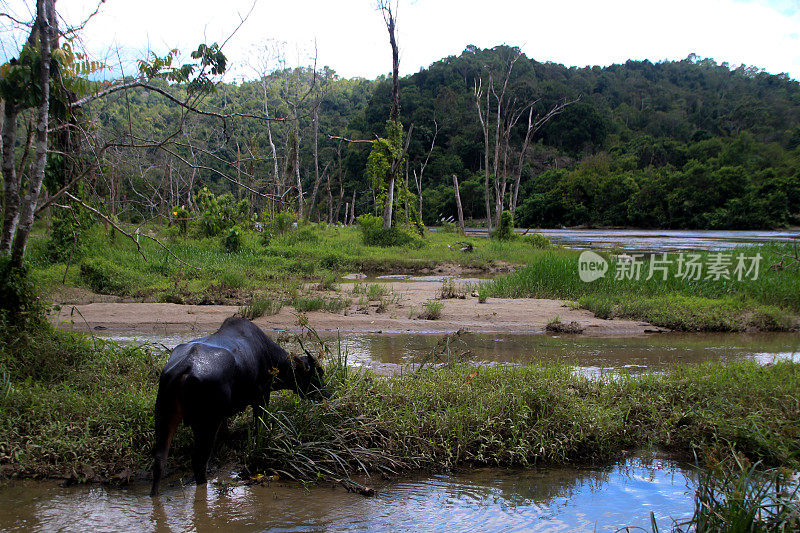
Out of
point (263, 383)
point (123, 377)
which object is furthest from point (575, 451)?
point (123, 377)

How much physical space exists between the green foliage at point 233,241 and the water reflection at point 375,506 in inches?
568

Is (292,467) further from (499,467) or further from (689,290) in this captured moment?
(689,290)

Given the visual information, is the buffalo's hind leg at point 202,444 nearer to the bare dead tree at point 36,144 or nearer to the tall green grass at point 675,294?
the bare dead tree at point 36,144

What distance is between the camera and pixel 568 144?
2491 inches

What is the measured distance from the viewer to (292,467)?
4258mm

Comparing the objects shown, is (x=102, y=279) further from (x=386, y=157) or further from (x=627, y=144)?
(x=627, y=144)

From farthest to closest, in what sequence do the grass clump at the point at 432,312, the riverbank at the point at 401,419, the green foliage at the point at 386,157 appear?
1. the green foliage at the point at 386,157
2. the grass clump at the point at 432,312
3. the riverbank at the point at 401,419

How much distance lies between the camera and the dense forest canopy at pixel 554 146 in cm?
4269

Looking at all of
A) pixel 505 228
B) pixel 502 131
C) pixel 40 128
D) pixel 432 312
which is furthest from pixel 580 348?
pixel 502 131

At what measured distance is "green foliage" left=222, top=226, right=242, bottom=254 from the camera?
58.9ft

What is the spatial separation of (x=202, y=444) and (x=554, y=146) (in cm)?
6506

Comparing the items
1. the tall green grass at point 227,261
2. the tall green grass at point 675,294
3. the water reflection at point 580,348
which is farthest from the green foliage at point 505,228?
the water reflection at point 580,348

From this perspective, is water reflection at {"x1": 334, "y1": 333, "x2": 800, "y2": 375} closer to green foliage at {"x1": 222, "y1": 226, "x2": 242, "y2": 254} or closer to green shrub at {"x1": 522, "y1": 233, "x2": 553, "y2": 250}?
green foliage at {"x1": 222, "y1": 226, "x2": 242, "y2": 254}

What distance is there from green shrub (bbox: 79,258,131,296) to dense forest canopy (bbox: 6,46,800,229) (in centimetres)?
2225
